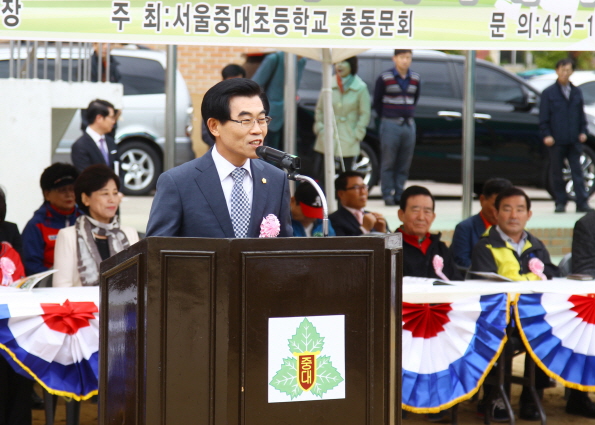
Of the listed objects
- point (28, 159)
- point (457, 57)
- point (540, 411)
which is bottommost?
point (540, 411)

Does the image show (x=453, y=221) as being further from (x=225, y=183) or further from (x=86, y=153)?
(x=225, y=183)

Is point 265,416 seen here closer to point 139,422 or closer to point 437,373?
point 139,422

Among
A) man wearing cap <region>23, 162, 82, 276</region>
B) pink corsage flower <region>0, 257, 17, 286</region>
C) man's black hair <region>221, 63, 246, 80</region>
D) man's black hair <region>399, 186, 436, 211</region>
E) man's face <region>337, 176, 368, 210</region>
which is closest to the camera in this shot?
pink corsage flower <region>0, 257, 17, 286</region>

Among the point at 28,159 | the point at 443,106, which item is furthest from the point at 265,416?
the point at 443,106

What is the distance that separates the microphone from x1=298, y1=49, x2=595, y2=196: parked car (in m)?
7.31

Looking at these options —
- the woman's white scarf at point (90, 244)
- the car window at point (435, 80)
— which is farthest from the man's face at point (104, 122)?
the car window at point (435, 80)

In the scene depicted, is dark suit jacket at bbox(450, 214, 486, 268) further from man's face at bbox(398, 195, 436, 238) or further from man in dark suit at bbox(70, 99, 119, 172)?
man in dark suit at bbox(70, 99, 119, 172)

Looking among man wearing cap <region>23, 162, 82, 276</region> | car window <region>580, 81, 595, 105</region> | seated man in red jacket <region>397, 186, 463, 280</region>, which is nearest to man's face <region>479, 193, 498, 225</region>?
seated man in red jacket <region>397, 186, 463, 280</region>

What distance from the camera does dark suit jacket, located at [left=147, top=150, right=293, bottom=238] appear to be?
2555 mm

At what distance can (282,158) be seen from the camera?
2404mm

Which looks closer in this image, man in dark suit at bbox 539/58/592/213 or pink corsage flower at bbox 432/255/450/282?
pink corsage flower at bbox 432/255/450/282

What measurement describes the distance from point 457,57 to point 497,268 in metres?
5.77

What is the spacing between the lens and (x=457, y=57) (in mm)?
10234

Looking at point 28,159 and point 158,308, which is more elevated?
point 28,159
